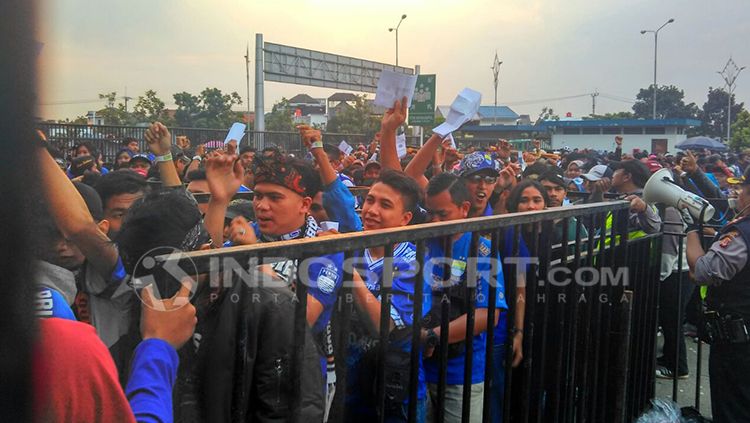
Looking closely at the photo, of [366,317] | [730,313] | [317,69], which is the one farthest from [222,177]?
[317,69]

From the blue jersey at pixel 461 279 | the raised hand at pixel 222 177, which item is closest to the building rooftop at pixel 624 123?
the blue jersey at pixel 461 279

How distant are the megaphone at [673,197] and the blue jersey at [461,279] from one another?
2018 mm

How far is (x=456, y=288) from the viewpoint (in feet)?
7.70

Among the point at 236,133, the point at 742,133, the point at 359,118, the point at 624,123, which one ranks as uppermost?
the point at 624,123

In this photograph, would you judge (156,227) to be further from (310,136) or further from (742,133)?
(742,133)

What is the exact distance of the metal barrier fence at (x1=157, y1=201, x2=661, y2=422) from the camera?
168 centimetres

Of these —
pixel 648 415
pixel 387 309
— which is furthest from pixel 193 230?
pixel 648 415

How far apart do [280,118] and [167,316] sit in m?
58.5

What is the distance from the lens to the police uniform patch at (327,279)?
5.69ft

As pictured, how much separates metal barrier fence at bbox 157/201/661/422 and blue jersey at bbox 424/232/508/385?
6 cm

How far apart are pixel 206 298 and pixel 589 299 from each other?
83.9 inches

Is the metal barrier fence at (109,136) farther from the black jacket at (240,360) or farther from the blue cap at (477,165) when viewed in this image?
the black jacket at (240,360)

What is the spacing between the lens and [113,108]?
104ft

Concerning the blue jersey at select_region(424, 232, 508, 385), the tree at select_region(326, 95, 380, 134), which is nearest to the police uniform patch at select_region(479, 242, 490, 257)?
the blue jersey at select_region(424, 232, 508, 385)
